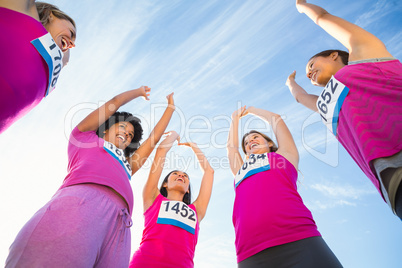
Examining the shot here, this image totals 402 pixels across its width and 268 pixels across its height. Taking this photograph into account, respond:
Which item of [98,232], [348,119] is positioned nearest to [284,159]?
[348,119]

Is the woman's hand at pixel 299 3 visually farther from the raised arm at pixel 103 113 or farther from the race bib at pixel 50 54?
the race bib at pixel 50 54

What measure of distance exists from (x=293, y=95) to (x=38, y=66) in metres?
3.16

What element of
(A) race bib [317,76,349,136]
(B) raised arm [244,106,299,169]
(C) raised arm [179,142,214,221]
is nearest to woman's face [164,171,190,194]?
(C) raised arm [179,142,214,221]

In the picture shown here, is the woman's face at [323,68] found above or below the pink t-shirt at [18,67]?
above

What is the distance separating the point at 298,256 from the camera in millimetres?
2145

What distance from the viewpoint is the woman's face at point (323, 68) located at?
2.85 m

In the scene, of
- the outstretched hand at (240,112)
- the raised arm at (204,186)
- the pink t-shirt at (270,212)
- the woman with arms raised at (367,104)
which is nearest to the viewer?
the woman with arms raised at (367,104)

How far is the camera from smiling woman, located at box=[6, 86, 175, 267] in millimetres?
1557

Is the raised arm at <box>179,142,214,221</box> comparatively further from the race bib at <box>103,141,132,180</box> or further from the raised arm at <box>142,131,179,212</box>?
the race bib at <box>103,141,132,180</box>

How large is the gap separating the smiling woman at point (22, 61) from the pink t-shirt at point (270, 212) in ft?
6.77

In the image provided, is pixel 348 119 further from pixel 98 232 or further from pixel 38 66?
pixel 38 66

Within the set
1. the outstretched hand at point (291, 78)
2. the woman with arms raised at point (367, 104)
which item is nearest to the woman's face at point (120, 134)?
the woman with arms raised at point (367, 104)

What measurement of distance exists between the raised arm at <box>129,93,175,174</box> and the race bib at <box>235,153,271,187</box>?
1.16m

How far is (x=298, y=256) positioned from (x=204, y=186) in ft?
7.16
